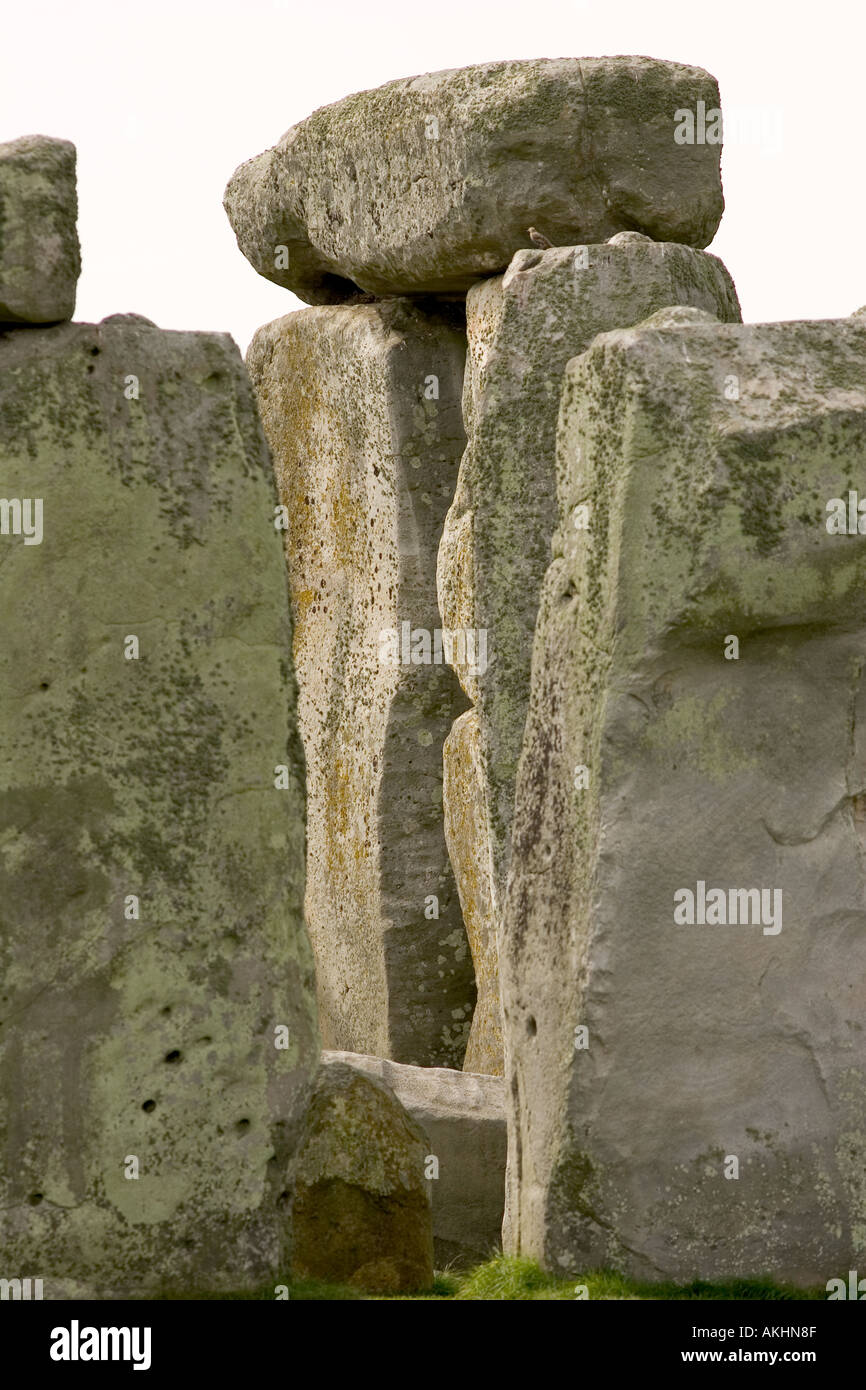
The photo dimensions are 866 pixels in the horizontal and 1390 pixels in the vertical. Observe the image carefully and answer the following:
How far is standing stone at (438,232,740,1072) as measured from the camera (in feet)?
36.0

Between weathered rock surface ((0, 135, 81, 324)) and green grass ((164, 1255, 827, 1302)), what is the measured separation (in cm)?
262

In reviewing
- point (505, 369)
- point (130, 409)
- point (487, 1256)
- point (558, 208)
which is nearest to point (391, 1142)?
point (487, 1256)

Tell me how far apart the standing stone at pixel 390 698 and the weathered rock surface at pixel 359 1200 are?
3822 millimetres

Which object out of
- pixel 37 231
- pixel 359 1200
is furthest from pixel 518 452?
pixel 37 231

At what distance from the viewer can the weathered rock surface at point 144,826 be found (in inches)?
310

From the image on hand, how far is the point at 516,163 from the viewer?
1174 centimetres

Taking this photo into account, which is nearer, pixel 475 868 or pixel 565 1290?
pixel 565 1290

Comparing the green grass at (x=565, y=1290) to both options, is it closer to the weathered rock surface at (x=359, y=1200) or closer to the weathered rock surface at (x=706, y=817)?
the weathered rock surface at (x=706, y=817)

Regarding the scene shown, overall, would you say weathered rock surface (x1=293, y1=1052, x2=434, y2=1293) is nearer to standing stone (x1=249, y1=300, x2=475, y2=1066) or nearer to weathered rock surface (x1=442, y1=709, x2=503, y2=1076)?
weathered rock surface (x1=442, y1=709, x2=503, y2=1076)

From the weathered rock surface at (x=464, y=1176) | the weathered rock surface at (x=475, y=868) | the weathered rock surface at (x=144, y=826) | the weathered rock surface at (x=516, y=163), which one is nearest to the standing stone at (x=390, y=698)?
the weathered rock surface at (x=516, y=163)

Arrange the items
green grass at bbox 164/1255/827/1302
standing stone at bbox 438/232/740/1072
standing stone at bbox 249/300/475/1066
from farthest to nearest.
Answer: standing stone at bbox 249/300/475/1066
standing stone at bbox 438/232/740/1072
green grass at bbox 164/1255/827/1302

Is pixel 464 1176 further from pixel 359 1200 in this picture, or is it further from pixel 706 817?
pixel 706 817

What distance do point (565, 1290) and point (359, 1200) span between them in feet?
2.90

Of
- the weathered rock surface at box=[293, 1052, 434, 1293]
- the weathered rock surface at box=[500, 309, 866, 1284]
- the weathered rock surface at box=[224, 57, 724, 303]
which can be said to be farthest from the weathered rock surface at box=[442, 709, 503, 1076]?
the weathered rock surface at box=[500, 309, 866, 1284]
